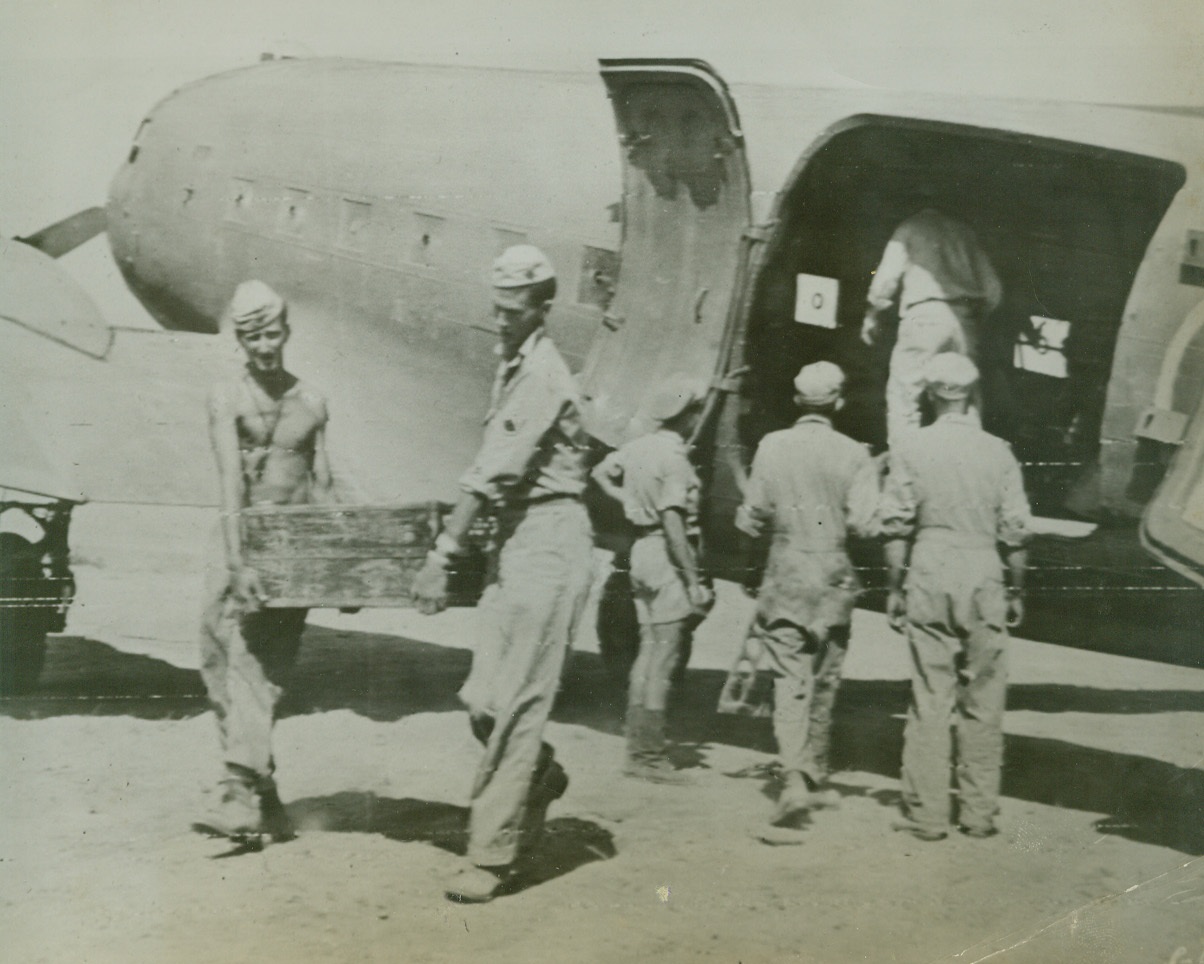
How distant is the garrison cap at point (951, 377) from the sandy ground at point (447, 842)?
1.14 meters

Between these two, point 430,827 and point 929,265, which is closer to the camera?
point 430,827

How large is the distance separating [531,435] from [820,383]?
135cm

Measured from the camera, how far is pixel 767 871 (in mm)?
5066

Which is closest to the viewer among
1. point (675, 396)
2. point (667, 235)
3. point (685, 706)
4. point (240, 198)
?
point (675, 396)

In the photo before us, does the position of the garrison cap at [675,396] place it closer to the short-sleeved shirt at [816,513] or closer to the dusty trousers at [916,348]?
the short-sleeved shirt at [816,513]

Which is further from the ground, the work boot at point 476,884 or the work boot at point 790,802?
the work boot at point 790,802

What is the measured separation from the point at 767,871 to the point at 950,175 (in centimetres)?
293

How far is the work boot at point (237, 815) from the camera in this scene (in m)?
4.86

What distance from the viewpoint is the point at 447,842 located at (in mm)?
4949

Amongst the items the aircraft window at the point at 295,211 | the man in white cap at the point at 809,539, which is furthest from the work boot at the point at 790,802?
the aircraft window at the point at 295,211

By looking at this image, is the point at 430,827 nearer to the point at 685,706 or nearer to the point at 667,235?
the point at 685,706

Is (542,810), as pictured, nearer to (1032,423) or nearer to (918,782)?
(918,782)

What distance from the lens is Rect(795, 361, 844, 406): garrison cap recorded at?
529cm

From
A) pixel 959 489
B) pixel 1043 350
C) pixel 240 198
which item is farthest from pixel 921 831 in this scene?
pixel 240 198
